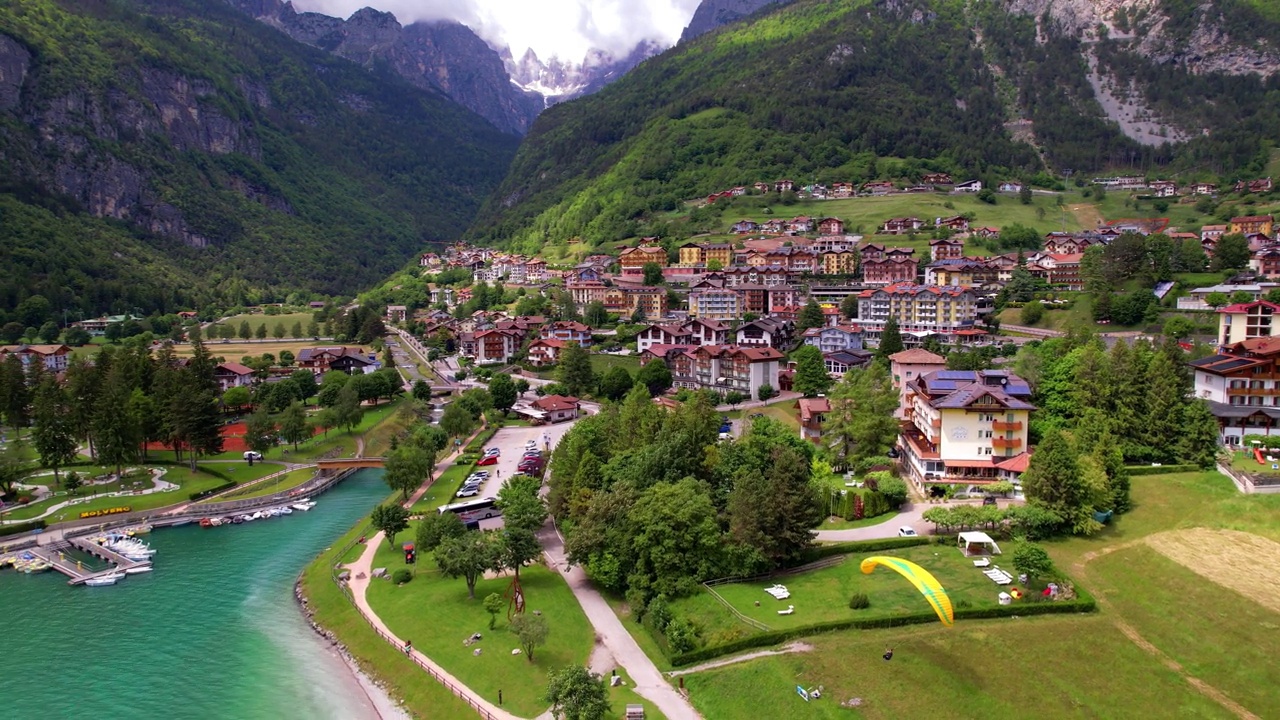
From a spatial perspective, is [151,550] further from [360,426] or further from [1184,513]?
[1184,513]

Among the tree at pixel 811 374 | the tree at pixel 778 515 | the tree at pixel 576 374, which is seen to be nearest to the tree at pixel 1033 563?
the tree at pixel 778 515

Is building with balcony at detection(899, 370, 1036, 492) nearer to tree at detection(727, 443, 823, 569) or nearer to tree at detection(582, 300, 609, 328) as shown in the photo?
tree at detection(727, 443, 823, 569)

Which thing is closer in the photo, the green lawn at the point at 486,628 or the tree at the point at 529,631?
the green lawn at the point at 486,628

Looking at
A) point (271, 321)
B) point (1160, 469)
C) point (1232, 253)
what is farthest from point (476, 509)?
point (271, 321)

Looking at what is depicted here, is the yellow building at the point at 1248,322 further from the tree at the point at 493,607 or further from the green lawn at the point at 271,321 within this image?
the green lawn at the point at 271,321

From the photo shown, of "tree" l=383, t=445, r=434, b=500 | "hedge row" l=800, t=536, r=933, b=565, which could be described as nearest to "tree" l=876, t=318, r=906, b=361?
"hedge row" l=800, t=536, r=933, b=565

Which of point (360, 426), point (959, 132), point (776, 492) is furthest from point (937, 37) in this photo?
point (776, 492)

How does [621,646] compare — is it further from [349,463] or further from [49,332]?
[49,332]
